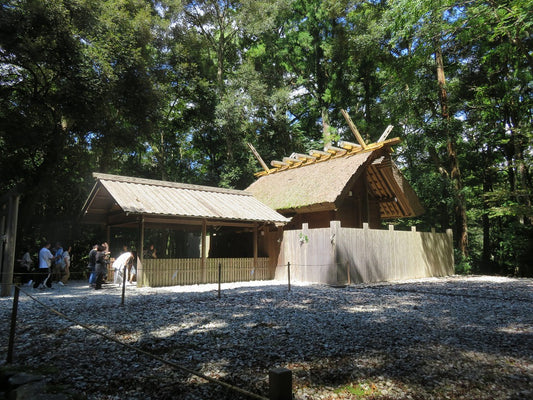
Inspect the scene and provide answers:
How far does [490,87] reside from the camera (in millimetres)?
19641

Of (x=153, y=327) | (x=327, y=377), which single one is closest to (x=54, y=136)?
(x=153, y=327)

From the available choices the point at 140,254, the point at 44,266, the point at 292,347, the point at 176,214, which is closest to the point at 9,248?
the point at 44,266

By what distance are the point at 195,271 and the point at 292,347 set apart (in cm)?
912

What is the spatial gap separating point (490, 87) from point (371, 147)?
8.75 m

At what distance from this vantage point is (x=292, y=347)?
4.75 meters

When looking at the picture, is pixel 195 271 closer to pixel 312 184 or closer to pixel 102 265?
pixel 102 265

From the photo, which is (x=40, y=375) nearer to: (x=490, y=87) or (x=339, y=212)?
(x=339, y=212)

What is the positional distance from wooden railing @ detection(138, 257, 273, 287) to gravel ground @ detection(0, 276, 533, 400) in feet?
12.2

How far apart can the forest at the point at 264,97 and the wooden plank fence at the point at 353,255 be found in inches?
191

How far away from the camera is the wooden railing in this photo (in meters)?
12.3

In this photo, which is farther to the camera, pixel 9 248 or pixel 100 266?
pixel 100 266

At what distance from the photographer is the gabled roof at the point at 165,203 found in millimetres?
12148

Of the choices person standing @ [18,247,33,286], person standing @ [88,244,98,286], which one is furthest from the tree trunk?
person standing @ [18,247,33,286]

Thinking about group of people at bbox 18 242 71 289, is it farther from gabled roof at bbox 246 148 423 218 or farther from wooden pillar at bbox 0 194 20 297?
gabled roof at bbox 246 148 423 218
